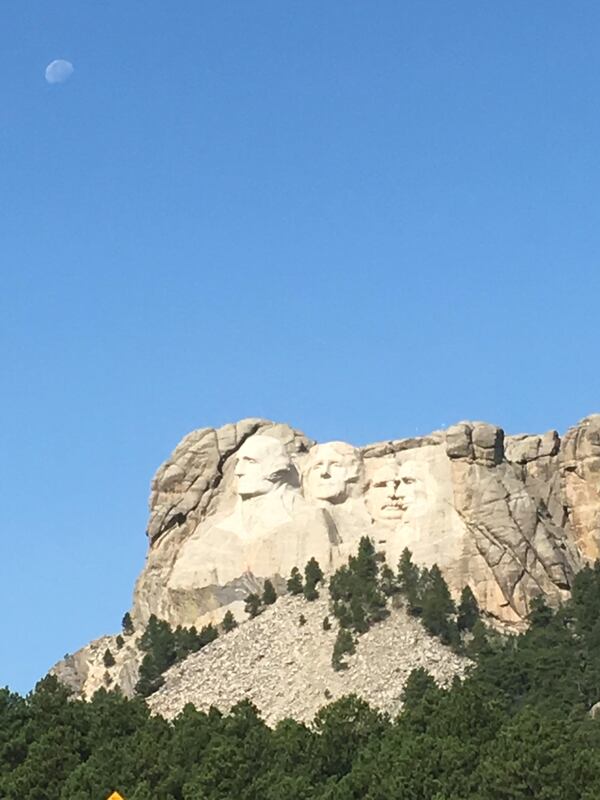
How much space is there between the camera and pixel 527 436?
110m

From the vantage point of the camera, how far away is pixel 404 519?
105 meters

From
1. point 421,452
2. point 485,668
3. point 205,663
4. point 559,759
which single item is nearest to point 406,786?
point 559,759

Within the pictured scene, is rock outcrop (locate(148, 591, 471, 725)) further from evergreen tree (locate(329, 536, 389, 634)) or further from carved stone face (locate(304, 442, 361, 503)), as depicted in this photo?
carved stone face (locate(304, 442, 361, 503))

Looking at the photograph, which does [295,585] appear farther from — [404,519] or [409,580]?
[404,519]

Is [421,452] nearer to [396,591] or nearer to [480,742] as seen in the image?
[396,591]

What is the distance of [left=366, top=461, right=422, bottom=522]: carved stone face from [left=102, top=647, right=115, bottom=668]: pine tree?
12.2m

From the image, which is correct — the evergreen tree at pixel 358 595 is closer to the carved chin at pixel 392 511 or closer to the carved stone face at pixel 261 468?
the carved chin at pixel 392 511

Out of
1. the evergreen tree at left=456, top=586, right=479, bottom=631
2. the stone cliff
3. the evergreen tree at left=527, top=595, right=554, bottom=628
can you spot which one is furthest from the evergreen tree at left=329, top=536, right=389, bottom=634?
the evergreen tree at left=527, top=595, right=554, bottom=628

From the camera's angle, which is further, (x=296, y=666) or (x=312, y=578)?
(x=312, y=578)

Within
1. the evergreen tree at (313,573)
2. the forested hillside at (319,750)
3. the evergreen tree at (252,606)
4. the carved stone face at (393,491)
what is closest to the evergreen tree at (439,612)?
the evergreen tree at (313,573)

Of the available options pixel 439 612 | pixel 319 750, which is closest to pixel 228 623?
pixel 439 612

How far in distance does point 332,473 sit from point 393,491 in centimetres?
289

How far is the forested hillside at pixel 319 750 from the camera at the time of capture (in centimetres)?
7306

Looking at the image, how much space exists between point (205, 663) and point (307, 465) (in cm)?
1137
